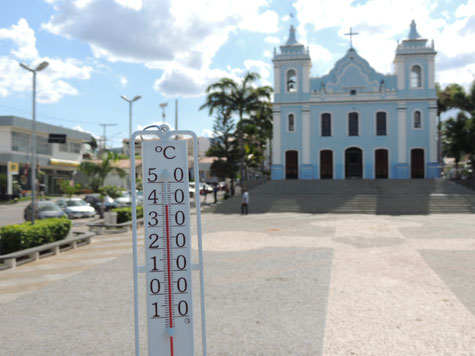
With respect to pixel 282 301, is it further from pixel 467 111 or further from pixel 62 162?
pixel 62 162

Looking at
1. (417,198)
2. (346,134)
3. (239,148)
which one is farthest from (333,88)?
(417,198)

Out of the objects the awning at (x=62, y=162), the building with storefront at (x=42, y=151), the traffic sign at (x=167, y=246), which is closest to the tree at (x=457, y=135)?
the building with storefront at (x=42, y=151)

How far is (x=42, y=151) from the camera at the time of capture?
42312 millimetres

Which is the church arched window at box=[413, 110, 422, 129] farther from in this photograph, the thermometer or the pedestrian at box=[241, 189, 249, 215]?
the thermometer

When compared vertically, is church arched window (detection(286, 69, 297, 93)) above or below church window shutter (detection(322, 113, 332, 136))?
above

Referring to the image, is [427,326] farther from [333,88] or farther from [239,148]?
[333,88]

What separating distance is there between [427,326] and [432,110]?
111 feet

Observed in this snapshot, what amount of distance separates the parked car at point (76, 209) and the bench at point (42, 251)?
33.6 feet

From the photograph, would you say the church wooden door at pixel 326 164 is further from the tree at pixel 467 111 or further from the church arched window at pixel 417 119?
the tree at pixel 467 111

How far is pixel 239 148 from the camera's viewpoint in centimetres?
3300

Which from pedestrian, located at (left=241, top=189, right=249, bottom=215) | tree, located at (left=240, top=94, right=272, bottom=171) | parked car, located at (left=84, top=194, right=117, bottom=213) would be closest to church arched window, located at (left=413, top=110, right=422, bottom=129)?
tree, located at (left=240, top=94, right=272, bottom=171)

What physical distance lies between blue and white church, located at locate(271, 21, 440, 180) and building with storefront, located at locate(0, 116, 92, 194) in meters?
20.9

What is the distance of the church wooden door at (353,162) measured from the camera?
36.7 m

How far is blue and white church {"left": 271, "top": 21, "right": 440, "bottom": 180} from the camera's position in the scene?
35.7 metres
